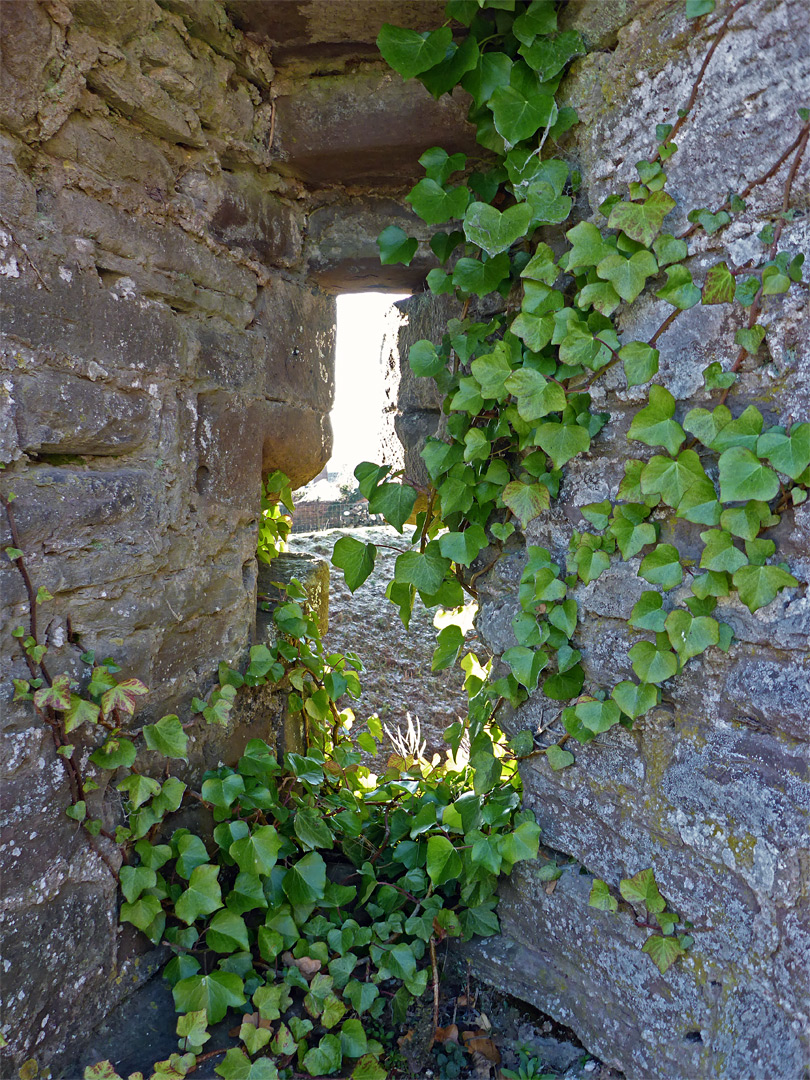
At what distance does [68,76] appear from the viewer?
4.21 ft

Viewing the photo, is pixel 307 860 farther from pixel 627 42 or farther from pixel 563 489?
pixel 627 42

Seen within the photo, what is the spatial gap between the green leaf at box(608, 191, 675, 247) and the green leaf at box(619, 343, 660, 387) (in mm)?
36

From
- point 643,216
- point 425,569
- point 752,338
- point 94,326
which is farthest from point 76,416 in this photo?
point 752,338

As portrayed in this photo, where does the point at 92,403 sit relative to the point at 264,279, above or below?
below

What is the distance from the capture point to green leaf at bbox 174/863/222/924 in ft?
4.62

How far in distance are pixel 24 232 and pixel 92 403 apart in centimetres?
32

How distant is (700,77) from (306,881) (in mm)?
1738

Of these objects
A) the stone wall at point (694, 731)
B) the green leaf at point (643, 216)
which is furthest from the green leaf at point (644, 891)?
the green leaf at point (643, 216)

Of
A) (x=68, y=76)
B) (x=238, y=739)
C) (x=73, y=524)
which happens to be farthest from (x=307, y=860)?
(x=68, y=76)

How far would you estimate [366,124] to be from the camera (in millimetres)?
1646

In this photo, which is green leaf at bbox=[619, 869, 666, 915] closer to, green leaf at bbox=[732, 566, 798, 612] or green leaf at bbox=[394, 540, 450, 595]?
green leaf at bbox=[732, 566, 798, 612]

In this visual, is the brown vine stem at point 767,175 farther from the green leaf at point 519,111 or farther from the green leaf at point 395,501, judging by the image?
the green leaf at point 395,501

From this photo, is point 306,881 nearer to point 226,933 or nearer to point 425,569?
point 226,933

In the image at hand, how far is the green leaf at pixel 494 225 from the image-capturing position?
53.6 inches
